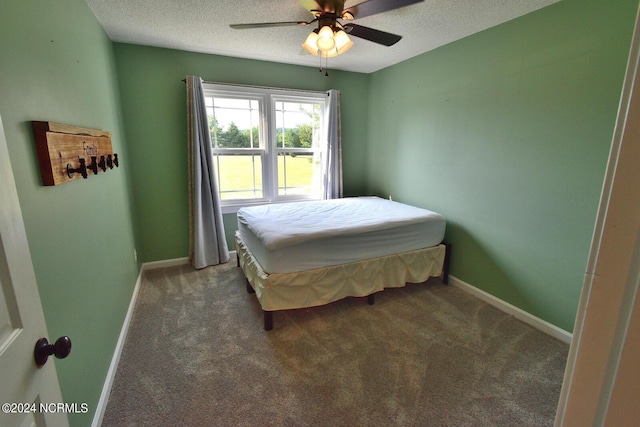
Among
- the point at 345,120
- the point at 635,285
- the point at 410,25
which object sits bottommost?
the point at 635,285

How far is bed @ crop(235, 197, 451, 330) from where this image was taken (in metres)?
2.12

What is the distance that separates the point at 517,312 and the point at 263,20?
315cm

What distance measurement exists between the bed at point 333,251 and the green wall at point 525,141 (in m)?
0.42

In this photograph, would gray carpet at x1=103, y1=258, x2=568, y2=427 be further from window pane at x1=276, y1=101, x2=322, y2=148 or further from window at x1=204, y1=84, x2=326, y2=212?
window pane at x1=276, y1=101, x2=322, y2=148

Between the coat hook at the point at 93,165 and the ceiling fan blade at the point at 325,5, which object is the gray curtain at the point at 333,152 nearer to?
the ceiling fan blade at the point at 325,5

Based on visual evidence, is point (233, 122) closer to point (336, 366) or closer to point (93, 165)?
point (93, 165)

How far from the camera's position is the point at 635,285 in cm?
39

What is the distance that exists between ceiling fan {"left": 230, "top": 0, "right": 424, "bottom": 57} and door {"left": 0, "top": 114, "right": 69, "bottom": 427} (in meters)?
1.78

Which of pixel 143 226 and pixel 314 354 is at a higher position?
pixel 143 226

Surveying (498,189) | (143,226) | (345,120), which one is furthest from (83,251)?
(345,120)

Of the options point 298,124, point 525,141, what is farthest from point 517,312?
point 298,124

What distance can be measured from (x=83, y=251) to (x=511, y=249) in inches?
116

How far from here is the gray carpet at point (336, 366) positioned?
1497mm

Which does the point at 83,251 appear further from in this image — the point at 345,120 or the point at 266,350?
the point at 345,120
